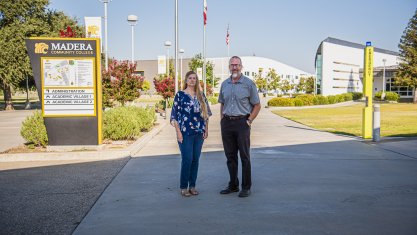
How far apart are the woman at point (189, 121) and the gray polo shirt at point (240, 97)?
0.36 metres

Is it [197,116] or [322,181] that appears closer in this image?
[197,116]

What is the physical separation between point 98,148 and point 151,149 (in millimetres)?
1474

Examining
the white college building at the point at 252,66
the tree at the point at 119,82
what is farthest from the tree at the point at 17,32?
the white college building at the point at 252,66

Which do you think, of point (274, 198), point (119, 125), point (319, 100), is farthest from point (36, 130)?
point (319, 100)

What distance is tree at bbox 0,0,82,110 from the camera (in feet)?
117

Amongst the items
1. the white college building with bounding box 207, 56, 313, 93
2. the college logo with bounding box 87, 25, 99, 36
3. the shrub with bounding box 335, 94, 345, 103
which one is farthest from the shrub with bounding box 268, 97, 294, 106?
the white college building with bounding box 207, 56, 313, 93

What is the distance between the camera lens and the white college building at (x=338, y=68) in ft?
249

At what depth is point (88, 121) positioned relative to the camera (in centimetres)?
1020

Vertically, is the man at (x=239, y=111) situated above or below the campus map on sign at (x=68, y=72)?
below

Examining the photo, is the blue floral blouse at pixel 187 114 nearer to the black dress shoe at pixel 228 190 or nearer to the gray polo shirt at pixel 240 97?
the gray polo shirt at pixel 240 97

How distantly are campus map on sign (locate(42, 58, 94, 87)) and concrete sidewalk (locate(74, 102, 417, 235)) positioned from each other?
2.34m

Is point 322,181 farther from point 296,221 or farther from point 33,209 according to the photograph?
point 33,209

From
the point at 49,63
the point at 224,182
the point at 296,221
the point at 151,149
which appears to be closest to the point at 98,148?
the point at 151,149

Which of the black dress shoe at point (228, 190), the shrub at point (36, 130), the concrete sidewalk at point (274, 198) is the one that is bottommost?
the concrete sidewalk at point (274, 198)
